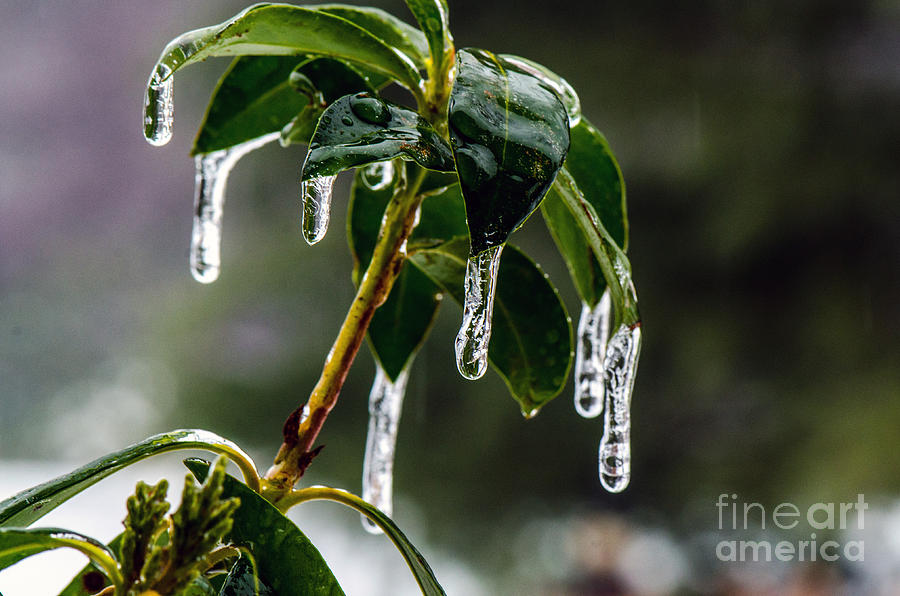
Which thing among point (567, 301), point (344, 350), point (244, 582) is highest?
point (567, 301)

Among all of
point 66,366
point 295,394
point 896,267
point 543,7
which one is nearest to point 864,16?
point 896,267

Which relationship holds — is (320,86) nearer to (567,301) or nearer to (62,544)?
(62,544)

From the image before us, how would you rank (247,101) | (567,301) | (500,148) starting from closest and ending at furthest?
(500,148) → (247,101) → (567,301)

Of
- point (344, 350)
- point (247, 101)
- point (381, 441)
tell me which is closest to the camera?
point (344, 350)

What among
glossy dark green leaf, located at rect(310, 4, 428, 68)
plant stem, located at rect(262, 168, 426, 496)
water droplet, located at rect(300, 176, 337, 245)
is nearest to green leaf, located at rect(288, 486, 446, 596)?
plant stem, located at rect(262, 168, 426, 496)

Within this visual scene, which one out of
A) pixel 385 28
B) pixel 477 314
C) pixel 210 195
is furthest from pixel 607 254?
pixel 210 195

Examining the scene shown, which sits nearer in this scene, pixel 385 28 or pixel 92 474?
pixel 92 474
